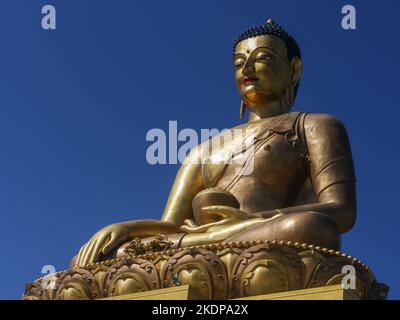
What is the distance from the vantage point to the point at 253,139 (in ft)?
25.9

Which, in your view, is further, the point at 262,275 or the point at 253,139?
the point at 253,139

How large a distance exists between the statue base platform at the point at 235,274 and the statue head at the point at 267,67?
2806 millimetres

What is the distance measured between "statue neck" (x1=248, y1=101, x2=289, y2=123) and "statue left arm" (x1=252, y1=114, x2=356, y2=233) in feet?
2.22

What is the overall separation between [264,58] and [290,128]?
3.15 feet

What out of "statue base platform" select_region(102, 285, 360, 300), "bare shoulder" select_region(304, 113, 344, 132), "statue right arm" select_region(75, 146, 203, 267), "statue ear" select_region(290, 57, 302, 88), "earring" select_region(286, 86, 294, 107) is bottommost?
"statue base platform" select_region(102, 285, 360, 300)

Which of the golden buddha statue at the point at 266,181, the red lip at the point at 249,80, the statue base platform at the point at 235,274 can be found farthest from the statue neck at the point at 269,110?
the statue base platform at the point at 235,274

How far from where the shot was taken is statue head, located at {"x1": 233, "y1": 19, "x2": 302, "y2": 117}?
8.49 m

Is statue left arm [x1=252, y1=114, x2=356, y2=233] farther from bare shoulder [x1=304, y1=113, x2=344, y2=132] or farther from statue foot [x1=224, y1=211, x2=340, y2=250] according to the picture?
statue foot [x1=224, y1=211, x2=340, y2=250]

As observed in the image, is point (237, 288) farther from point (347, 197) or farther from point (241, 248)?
point (347, 197)

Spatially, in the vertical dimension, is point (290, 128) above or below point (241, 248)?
above

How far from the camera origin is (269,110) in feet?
28.1

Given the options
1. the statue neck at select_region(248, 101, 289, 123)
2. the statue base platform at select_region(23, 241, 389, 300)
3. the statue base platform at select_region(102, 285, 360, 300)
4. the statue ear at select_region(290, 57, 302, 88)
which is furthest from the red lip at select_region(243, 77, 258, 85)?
the statue base platform at select_region(102, 285, 360, 300)

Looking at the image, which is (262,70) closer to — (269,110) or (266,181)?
(269,110)
